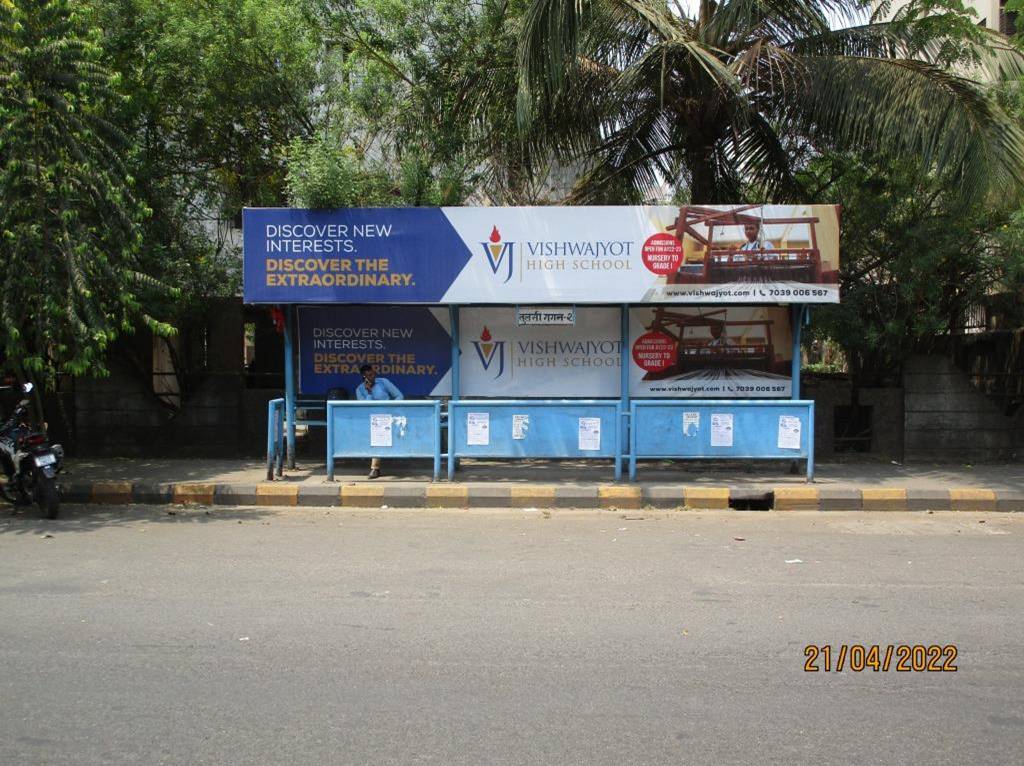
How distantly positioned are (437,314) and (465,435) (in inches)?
85.0

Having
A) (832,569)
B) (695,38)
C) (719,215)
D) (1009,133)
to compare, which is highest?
(695,38)

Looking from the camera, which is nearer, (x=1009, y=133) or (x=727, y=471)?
(x=1009, y=133)

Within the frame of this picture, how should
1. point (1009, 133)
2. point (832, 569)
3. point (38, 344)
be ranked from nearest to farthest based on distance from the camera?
point (832, 569) → point (38, 344) → point (1009, 133)

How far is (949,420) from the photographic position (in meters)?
12.1

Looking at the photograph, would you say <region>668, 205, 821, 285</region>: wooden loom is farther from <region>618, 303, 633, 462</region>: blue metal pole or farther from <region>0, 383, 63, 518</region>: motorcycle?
<region>0, 383, 63, 518</region>: motorcycle

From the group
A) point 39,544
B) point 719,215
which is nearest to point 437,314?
point 719,215

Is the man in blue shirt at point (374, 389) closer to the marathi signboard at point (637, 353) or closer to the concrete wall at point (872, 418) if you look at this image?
the marathi signboard at point (637, 353)

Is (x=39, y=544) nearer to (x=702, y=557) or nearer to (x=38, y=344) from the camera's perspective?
(x=38, y=344)

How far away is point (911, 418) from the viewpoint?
1214cm

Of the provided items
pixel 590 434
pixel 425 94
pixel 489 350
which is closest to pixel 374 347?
pixel 489 350

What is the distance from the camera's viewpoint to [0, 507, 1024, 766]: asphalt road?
371 centimetres
